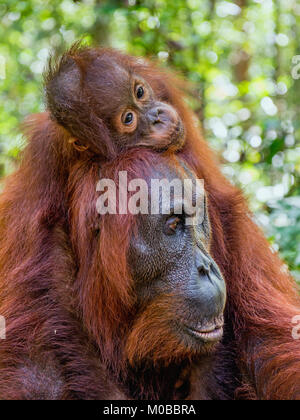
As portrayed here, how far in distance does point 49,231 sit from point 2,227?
1.18 ft

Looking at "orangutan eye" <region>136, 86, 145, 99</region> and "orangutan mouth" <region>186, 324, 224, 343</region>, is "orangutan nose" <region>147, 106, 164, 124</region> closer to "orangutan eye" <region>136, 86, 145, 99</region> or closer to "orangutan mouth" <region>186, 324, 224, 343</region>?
"orangutan eye" <region>136, 86, 145, 99</region>

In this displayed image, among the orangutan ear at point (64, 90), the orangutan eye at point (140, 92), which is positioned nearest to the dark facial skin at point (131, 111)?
the orangutan eye at point (140, 92)

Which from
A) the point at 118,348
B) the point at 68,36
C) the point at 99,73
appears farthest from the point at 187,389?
the point at 68,36

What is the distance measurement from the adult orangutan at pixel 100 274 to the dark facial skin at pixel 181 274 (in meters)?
0.05

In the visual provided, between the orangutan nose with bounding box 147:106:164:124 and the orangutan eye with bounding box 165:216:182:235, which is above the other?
the orangutan nose with bounding box 147:106:164:124

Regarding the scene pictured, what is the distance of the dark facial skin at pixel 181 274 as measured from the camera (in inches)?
104

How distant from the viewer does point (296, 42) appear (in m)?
7.58

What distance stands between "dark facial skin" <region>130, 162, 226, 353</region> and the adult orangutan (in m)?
0.05

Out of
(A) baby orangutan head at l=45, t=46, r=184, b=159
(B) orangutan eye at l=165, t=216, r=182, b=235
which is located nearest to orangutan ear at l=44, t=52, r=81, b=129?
(A) baby orangutan head at l=45, t=46, r=184, b=159

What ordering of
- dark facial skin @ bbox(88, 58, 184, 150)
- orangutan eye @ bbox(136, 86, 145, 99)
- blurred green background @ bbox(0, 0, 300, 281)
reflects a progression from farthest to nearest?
blurred green background @ bbox(0, 0, 300, 281)
orangutan eye @ bbox(136, 86, 145, 99)
dark facial skin @ bbox(88, 58, 184, 150)

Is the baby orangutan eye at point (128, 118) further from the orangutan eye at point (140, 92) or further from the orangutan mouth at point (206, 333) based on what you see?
the orangutan mouth at point (206, 333)

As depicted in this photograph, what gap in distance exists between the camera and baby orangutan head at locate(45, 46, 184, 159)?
269 cm

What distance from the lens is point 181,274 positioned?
267cm

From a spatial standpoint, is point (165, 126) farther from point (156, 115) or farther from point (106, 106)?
point (106, 106)
